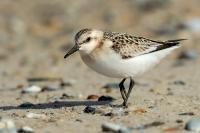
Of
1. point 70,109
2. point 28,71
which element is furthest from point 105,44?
point 28,71

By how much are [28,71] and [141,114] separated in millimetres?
5548

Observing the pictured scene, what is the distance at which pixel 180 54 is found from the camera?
42.8 ft

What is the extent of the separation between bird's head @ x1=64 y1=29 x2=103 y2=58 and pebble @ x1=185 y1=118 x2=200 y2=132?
1.95 meters

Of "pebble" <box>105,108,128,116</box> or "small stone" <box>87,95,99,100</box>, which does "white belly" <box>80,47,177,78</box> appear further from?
"small stone" <box>87,95,99,100</box>

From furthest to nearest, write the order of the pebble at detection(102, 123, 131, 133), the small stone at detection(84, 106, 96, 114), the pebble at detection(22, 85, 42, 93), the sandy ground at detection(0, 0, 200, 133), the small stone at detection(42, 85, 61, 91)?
the small stone at detection(42, 85, 61, 91) → the pebble at detection(22, 85, 42, 93) → the small stone at detection(84, 106, 96, 114) → the sandy ground at detection(0, 0, 200, 133) → the pebble at detection(102, 123, 131, 133)

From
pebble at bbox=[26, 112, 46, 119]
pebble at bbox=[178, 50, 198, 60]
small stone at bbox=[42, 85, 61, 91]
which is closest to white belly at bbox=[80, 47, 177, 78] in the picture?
pebble at bbox=[26, 112, 46, 119]

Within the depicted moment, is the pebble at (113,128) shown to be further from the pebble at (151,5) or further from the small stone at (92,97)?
the pebble at (151,5)

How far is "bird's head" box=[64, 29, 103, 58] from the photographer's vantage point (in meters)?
8.27

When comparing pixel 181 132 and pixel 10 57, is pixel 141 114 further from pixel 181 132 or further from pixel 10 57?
pixel 10 57

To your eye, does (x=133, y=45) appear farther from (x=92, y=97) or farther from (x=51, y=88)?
(x=51, y=88)

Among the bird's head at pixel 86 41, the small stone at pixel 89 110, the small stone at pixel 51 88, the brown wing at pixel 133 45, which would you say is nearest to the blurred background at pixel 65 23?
the small stone at pixel 51 88

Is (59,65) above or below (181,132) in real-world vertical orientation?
above

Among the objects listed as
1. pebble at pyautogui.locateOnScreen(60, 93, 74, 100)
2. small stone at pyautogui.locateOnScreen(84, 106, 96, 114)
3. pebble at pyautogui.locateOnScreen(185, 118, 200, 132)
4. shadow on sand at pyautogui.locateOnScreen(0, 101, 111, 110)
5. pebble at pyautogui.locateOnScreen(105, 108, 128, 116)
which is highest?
pebble at pyautogui.locateOnScreen(60, 93, 74, 100)

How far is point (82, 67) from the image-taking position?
42.9 feet
